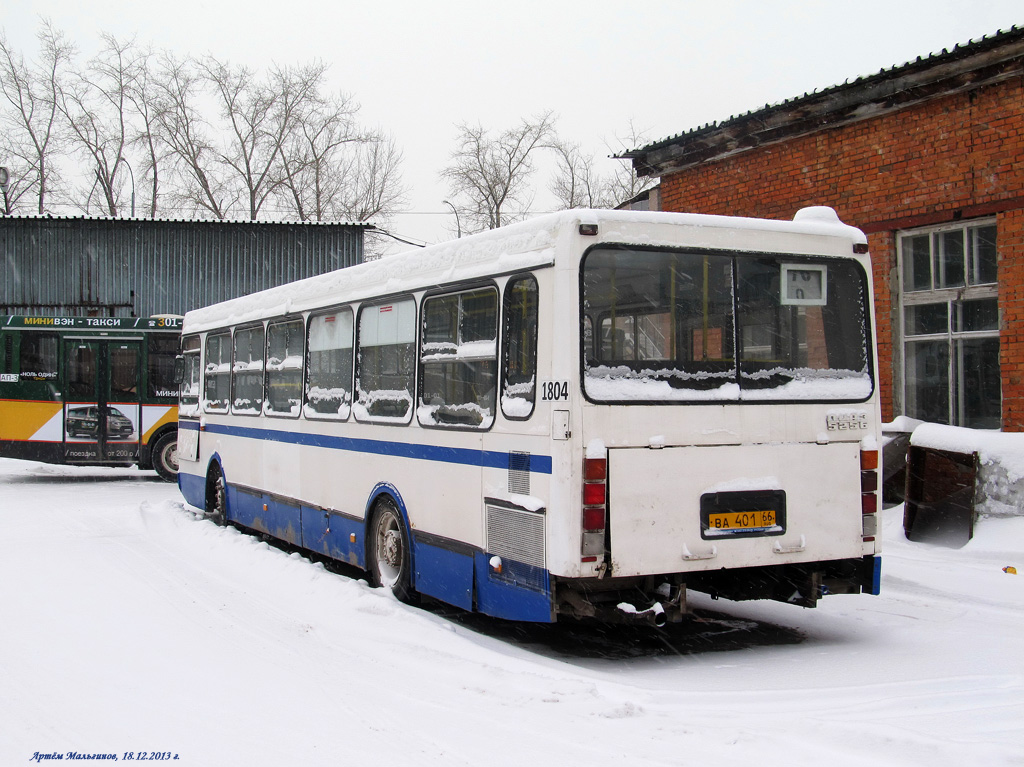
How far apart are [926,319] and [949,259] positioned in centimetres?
74

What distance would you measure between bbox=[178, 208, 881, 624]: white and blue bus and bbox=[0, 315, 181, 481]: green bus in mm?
12735

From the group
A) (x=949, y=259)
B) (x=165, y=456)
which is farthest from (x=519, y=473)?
(x=165, y=456)

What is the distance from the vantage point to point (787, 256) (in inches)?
254

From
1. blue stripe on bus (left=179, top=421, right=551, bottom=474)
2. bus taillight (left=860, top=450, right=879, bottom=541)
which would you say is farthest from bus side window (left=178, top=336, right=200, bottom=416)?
bus taillight (left=860, top=450, right=879, bottom=541)

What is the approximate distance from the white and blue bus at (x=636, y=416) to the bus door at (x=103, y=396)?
1286cm

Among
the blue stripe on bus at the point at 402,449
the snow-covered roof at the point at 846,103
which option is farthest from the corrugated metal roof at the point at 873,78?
the blue stripe on bus at the point at 402,449

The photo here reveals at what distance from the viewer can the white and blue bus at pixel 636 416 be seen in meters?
5.79

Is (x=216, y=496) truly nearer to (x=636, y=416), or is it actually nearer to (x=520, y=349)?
(x=520, y=349)

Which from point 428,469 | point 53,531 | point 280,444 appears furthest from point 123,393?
point 428,469

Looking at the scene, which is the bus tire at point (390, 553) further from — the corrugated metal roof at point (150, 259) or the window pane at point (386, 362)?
the corrugated metal roof at point (150, 259)

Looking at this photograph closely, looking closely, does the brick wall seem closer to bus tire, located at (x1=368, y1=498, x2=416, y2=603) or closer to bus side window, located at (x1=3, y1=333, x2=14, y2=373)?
bus tire, located at (x1=368, y1=498, x2=416, y2=603)

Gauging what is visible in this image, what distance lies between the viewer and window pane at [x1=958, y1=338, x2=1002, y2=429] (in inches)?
443

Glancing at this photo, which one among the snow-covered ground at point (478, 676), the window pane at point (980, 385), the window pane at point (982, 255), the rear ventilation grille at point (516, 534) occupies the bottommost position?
the snow-covered ground at point (478, 676)

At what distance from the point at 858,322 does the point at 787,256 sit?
713 mm
